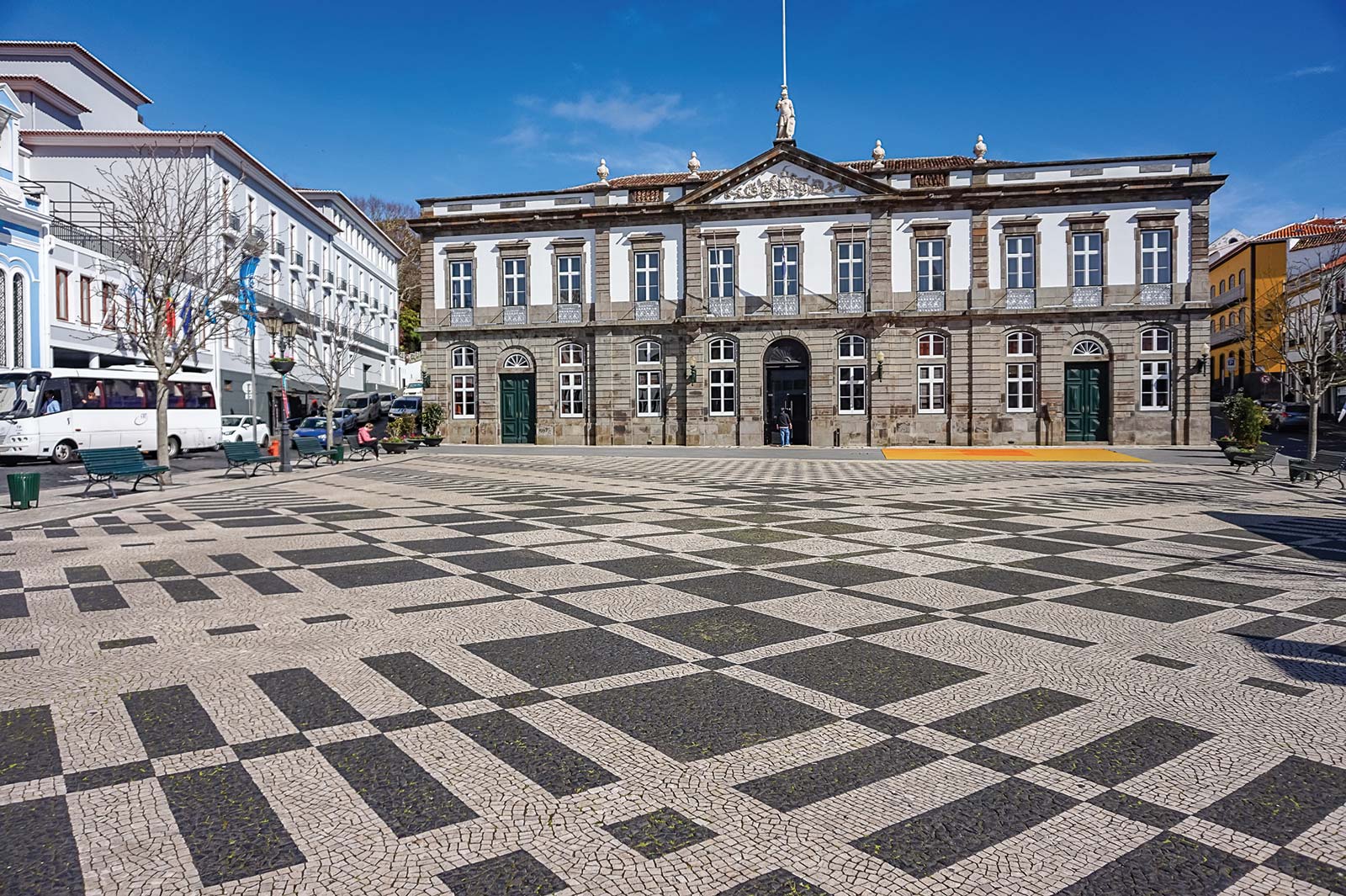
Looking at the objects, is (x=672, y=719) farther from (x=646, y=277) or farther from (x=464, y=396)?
(x=464, y=396)

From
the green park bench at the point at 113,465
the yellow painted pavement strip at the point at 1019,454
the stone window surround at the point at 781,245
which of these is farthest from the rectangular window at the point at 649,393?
the green park bench at the point at 113,465

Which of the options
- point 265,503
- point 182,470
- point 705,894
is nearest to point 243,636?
point 705,894

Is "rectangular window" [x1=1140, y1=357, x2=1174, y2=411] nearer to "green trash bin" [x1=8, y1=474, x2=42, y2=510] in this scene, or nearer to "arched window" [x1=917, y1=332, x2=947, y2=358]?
"arched window" [x1=917, y1=332, x2=947, y2=358]

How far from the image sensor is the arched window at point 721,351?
36781 millimetres

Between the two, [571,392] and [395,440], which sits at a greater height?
[571,392]

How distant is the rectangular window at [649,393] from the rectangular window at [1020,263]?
14931 millimetres

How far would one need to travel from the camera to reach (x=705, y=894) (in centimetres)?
276

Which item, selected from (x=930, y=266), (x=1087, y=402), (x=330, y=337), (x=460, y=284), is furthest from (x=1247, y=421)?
(x=330, y=337)

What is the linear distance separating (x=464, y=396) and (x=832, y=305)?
16.8 meters

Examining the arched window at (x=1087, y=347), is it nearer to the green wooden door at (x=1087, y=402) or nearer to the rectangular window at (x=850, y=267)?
the green wooden door at (x=1087, y=402)

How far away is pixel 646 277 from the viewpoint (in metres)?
37.6

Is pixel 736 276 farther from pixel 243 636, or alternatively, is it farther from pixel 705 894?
pixel 705 894

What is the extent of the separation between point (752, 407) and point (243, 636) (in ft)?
103

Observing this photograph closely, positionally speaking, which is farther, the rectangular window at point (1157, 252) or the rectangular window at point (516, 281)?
the rectangular window at point (516, 281)
